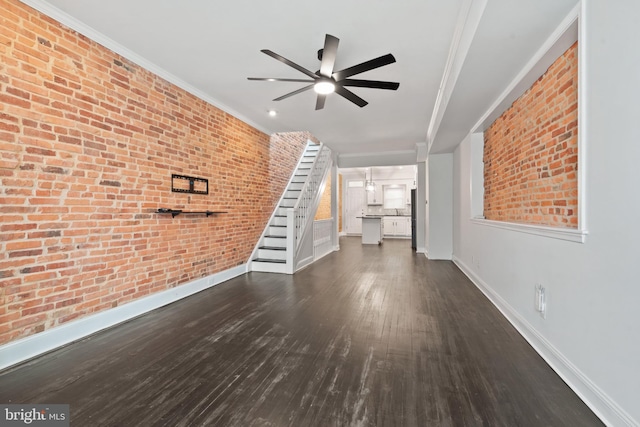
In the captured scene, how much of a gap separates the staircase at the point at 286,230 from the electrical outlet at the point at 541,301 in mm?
3595

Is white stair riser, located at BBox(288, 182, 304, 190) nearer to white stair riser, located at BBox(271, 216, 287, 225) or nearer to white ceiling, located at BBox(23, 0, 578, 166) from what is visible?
white stair riser, located at BBox(271, 216, 287, 225)

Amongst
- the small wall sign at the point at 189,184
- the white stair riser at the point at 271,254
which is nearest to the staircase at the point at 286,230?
the white stair riser at the point at 271,254

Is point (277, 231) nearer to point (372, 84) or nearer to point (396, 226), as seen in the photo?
point (372, 84)

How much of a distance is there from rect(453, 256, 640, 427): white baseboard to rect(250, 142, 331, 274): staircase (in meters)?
3.33

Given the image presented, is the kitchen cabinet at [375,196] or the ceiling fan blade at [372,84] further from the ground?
the ceiling fan blade at [372,84]

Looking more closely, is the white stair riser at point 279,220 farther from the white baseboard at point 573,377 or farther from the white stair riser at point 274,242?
the white baseboard at point 573,377

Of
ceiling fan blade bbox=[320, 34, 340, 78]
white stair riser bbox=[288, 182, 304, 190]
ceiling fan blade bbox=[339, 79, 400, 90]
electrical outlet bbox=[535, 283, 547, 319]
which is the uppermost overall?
ceiling fan blade bbox=[320, 34, 340, 78]

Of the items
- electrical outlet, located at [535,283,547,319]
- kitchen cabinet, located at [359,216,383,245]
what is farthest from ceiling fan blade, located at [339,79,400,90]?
kitchen cabinet, located at [359,216,383,245]

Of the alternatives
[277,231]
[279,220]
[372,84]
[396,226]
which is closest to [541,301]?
[372,84]

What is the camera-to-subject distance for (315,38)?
2691 millimetres

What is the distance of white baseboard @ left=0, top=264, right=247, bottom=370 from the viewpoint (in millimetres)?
2123

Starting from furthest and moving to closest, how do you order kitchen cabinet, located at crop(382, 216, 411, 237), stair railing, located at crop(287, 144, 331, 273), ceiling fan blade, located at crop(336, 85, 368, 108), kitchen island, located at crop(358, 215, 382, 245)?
1. kitchen cabinet, located at crop(382, 216, 411, 237)
2. kitchen island, located at crop(358, 215, 382, 245)
3. stair railing, located at crop(287, 144, 331, 273)
4. ceiling fan blade, located at crop(336, 85, 368, 108)

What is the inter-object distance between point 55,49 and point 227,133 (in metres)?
2.31

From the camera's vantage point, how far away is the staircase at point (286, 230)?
5.16 metres
